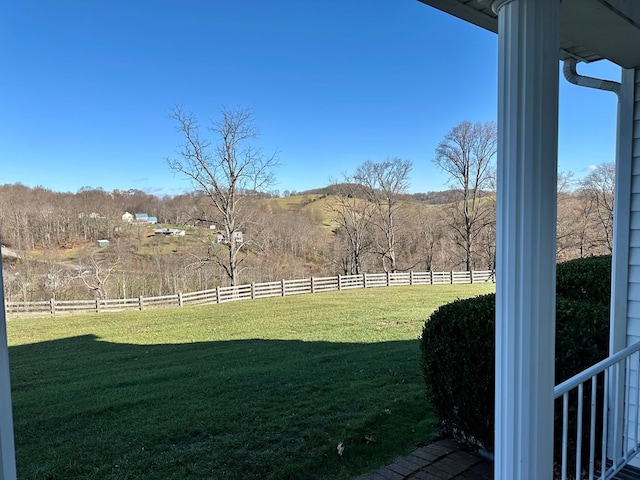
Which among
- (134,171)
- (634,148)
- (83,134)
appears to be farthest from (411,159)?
(634,148)

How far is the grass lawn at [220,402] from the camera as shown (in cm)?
261

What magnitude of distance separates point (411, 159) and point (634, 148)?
17731 millimetres

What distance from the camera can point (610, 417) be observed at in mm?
2150

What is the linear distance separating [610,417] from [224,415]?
2.91 meters

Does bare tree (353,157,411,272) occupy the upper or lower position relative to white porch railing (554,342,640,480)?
upper

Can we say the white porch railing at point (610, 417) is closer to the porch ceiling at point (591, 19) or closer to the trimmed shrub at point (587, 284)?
the trimmed shrub at point (587, 284)

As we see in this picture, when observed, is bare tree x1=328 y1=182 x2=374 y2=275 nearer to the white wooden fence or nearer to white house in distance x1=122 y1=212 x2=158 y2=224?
the white wooden fence

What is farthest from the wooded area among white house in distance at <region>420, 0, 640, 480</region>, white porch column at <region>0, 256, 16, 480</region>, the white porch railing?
the white porch railing

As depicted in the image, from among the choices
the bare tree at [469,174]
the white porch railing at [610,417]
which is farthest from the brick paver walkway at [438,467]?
the bare tree at [469,174]

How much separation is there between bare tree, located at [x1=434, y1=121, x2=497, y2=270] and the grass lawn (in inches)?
443

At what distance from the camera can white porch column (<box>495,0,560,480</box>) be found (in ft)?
3.77

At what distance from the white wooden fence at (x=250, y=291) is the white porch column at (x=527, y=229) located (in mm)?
13251

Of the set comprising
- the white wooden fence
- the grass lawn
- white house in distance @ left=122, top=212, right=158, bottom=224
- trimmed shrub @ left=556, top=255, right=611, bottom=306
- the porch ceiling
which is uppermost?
the porch ceiling

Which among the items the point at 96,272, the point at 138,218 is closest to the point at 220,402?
the point at 138,218
